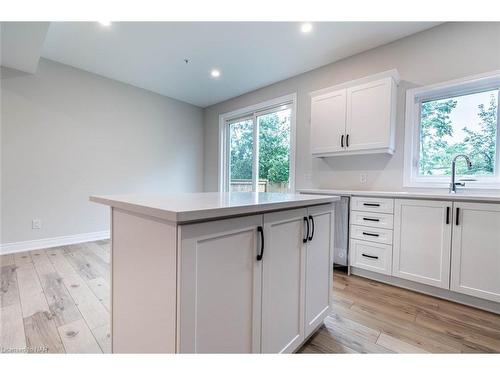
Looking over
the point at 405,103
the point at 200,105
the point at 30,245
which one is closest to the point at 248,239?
the point at 405,103

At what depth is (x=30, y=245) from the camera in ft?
10.3

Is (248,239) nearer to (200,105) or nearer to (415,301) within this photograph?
(415,301)

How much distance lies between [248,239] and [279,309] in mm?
456

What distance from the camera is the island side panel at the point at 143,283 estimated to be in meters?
0.81

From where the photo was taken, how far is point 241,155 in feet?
15.1

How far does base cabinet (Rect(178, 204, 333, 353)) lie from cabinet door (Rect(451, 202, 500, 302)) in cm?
131

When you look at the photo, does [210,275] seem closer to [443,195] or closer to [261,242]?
[261,242]

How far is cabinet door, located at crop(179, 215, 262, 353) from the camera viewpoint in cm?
79

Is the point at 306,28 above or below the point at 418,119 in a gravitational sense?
above

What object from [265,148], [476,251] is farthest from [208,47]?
[476,251]

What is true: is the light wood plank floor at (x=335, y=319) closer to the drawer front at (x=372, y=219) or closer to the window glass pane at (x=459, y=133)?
the drawer front at (x=372, y=219)

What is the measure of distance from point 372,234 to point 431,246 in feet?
1.57

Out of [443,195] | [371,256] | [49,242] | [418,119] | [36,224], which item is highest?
[418,119]

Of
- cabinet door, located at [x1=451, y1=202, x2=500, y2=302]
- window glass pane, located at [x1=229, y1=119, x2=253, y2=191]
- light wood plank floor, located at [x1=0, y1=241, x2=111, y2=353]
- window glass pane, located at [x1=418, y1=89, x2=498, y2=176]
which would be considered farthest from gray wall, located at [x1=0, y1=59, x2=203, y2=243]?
cabinet door, located at [x1=451, y1=202, x2=500, y2=302]
